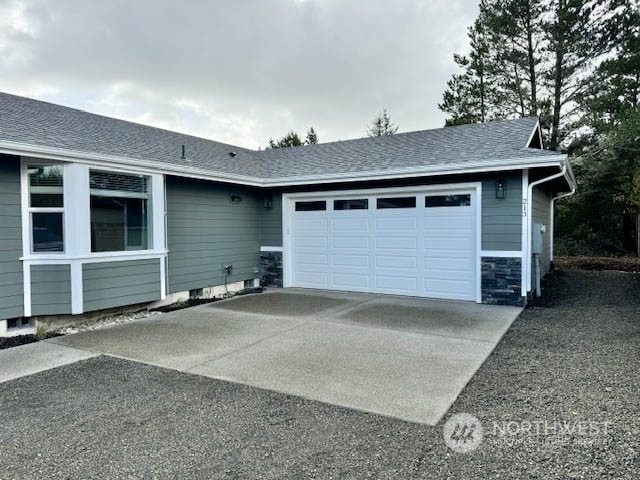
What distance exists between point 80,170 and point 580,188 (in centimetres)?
1638

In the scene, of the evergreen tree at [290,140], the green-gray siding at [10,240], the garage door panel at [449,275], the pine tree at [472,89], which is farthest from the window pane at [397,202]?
the evergreen tree at [290,140]

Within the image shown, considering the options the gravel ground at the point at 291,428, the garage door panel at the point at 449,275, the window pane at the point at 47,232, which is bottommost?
the gravel ground at the point at 291,428

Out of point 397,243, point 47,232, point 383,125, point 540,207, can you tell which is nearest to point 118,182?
point 47,232

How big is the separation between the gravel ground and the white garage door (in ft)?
11.4

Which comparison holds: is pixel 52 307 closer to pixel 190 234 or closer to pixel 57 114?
pixel 190 234

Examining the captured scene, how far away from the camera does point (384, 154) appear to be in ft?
30.4

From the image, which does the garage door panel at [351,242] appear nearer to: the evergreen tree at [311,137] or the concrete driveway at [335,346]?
the concrete driveway at [335,346]

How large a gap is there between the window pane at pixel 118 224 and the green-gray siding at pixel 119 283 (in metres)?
0.28

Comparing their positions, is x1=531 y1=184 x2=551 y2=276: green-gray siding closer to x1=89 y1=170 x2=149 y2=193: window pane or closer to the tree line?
the tree line

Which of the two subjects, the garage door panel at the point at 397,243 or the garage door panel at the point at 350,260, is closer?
the garage door panel at the point at 397,243

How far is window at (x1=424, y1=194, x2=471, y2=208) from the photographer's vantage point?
785 centimetres

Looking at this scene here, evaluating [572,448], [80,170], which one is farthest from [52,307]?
[572,448]

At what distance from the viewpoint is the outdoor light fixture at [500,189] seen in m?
7.35

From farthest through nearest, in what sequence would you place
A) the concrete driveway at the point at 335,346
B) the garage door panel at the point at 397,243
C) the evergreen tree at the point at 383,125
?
the evergreen tree at the point at 383,125 < the garage door panel at the point at 397,243 < the concrete driveway at the point at 335,346
